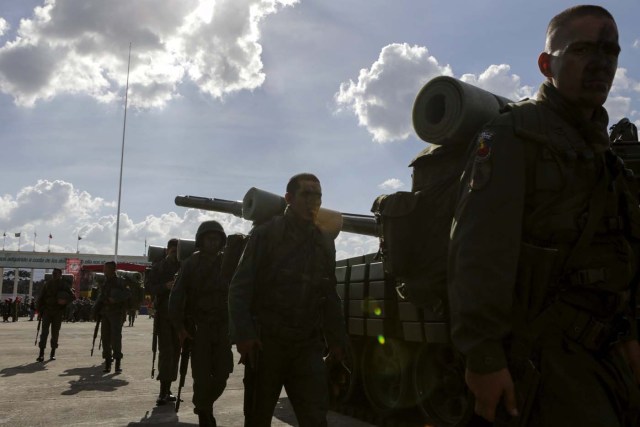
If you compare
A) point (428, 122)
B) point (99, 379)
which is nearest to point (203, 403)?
point (428, 122)

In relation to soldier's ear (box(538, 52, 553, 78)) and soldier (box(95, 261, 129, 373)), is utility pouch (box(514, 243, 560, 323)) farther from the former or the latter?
soldier (box(95, 261, 129, 373))

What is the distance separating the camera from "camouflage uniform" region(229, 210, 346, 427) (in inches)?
153

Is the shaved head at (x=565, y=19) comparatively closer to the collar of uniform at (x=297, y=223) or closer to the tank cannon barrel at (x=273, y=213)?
the collar of uniform at (x=297, y=223)

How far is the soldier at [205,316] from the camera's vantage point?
5.61m

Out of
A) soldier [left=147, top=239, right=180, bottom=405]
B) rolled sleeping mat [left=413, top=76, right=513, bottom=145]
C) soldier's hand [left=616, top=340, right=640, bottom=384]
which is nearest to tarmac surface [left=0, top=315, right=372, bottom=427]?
soldier [left=147, top=239, right=180, bottom=405]

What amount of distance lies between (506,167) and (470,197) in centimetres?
Answer: 14

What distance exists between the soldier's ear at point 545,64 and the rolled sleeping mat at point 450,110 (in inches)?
45.2

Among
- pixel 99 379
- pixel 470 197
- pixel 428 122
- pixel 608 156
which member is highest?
pixel 428 122

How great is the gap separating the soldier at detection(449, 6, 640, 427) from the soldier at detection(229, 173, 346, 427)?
210cm

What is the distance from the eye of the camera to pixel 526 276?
1975 millimetres

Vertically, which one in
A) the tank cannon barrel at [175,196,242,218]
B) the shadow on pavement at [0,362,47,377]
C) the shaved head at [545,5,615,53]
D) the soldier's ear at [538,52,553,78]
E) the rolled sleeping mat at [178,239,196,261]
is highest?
the tank cannon barrel at [175,196,242,218]

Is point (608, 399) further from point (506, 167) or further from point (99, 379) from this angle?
point (99, 379)

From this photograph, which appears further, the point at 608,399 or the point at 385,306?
the point at 385,306

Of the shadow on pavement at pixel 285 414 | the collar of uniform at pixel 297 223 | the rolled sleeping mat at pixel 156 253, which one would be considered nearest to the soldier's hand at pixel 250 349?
the collar of uniform at pixel 297 223
